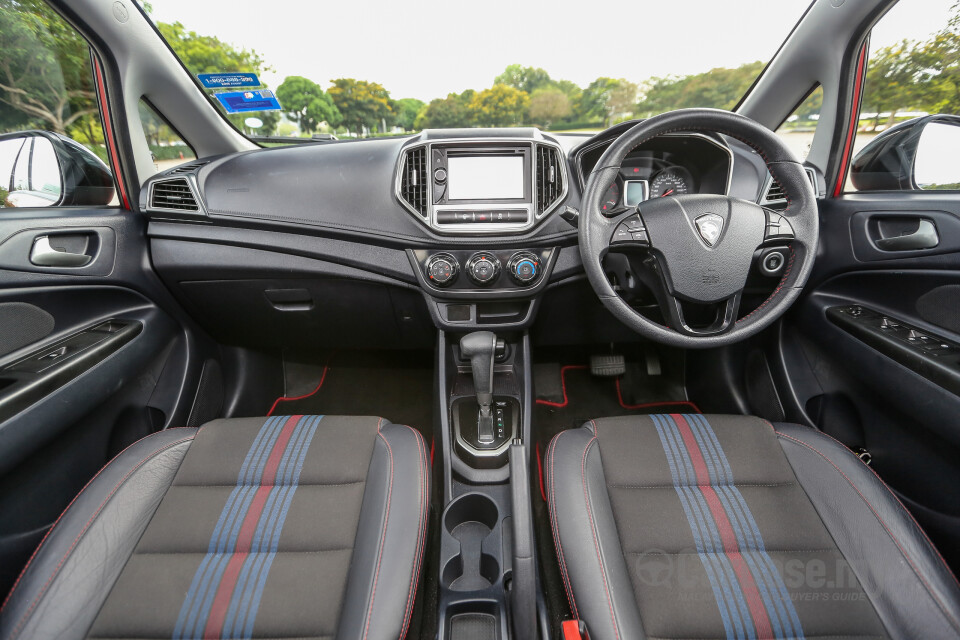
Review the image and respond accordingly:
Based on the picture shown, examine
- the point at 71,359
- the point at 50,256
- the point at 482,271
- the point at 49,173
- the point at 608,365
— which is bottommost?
the point at 608,365

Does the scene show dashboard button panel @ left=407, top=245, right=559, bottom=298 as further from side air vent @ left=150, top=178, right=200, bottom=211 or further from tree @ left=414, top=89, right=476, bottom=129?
side air vent @ left=150, top=178, right=200, bottom=211

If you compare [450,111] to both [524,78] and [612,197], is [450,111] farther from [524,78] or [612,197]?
[612,197]

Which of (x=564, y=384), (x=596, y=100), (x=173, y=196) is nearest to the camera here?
(x=173, y=196)

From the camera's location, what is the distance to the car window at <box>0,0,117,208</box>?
1387mm

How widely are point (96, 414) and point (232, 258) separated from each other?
652 millimetres

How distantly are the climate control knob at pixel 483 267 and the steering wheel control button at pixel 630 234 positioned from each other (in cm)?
43

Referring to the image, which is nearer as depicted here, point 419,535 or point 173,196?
point 419,535

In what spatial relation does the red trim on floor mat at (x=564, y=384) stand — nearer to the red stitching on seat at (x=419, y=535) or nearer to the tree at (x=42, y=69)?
the red stitching on seat at (x=419, y=535)

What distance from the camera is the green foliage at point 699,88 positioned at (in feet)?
5.24

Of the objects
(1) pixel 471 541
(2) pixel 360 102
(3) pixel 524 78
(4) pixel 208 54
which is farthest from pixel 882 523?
(4) pixel 208 54

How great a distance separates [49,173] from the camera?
60.6 inches

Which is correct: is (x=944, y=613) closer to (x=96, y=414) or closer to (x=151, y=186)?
(x=96, y=414)

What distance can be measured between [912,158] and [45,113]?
2821 mm

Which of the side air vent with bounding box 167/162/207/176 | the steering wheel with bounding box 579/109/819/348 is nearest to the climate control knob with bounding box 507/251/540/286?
the steering wheel with bounding box 579/109/819/348
